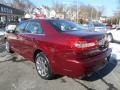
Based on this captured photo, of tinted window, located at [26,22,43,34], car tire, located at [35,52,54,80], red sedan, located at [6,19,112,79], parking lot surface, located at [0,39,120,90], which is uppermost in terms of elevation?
tinted window, located at [26,22,43,34]

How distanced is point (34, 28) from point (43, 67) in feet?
4.04

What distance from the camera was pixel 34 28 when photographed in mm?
5926

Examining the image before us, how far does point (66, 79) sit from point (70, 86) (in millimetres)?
506

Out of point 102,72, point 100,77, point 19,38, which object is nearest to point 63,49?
point 100,77

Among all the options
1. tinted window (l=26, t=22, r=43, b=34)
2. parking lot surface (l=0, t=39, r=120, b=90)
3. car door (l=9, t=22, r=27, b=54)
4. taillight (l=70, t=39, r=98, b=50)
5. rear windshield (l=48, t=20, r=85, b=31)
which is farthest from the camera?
car door (l=9, t=22, r=27, b=54)

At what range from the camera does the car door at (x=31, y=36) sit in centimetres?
567

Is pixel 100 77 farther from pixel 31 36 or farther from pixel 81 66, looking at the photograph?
pixel 31 36

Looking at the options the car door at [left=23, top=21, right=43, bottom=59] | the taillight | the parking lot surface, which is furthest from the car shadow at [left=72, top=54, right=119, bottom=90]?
the car door at [left=23, top=21, right=43, bottom=59]

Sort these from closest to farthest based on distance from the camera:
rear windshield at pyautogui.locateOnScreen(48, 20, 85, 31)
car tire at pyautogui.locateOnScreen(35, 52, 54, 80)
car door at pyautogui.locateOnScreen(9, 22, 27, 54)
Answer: car tire at pyautogui.locateOnScreen(35, 52, 54, 80) → rear windshield at pyautogui.locateOnScreen(48, 20, 85, 31) → car door at pyautogui.locateOnScreen(9, 22, 27, 54)

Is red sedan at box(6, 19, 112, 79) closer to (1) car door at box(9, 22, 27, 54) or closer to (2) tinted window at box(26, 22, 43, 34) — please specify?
(2) tinted window at box(26, 22, 43, 34)

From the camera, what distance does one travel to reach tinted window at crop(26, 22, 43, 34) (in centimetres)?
562

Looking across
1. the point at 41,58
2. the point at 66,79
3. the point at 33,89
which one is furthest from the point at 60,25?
the point at 33,89

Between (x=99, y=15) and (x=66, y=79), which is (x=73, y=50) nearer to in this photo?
(x=66, y=79)

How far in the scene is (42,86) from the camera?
493 centimetres
